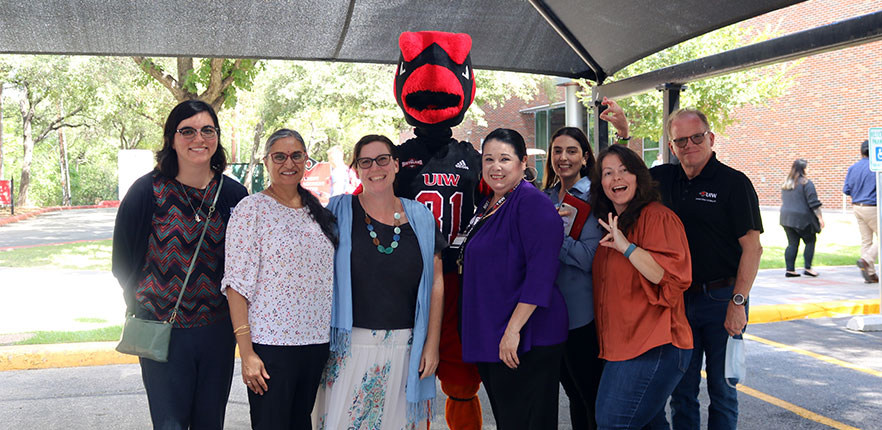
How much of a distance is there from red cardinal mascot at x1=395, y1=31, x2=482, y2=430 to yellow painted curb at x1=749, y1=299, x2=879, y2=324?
545cm

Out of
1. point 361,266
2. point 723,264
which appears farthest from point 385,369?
point 723,264

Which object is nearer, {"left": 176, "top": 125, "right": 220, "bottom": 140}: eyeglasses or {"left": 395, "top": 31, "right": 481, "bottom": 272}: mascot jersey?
{"left": 176, "top": 125, "right": 220, "bottom": 140}: eyeglasses

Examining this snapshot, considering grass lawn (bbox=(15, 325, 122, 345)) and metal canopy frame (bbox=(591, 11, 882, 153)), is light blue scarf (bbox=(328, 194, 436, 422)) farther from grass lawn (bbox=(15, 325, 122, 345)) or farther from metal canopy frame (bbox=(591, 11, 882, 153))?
grass lawn (bbox=(15, 325, 122, 345))

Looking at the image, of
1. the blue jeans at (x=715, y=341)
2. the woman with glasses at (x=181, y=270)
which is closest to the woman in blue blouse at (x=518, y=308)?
the blue jeans at (x=715, y=341)

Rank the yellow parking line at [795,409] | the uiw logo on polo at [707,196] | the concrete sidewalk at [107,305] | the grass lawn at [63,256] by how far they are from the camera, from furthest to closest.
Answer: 1. the grass lawn at [63,256]
2. the concrete sidewalk at [107,305]
3. the yellow parking line at [795,409]
4. the uiw logo on polo at [707,196]

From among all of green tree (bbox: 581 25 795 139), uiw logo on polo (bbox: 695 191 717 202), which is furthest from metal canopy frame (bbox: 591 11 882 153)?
green tree (bbox: 581 25 795 139)

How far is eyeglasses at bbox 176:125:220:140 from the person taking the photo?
2.88 metres

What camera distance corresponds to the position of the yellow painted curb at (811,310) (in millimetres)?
7957

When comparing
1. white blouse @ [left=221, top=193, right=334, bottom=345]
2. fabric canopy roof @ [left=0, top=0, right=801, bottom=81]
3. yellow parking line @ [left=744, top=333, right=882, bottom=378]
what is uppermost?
fabric canopy roof @ [left=0, top=0, right=801, bottom=81]

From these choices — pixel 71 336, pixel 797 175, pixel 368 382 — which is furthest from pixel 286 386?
pixel 797 175

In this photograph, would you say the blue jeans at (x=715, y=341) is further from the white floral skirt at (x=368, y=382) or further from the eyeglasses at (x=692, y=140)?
the white floral skirt at (x=368, y=382)

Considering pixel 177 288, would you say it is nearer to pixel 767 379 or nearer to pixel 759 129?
pixel 767 379

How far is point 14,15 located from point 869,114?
70.3 ft

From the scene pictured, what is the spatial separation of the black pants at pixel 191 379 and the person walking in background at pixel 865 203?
936cm
